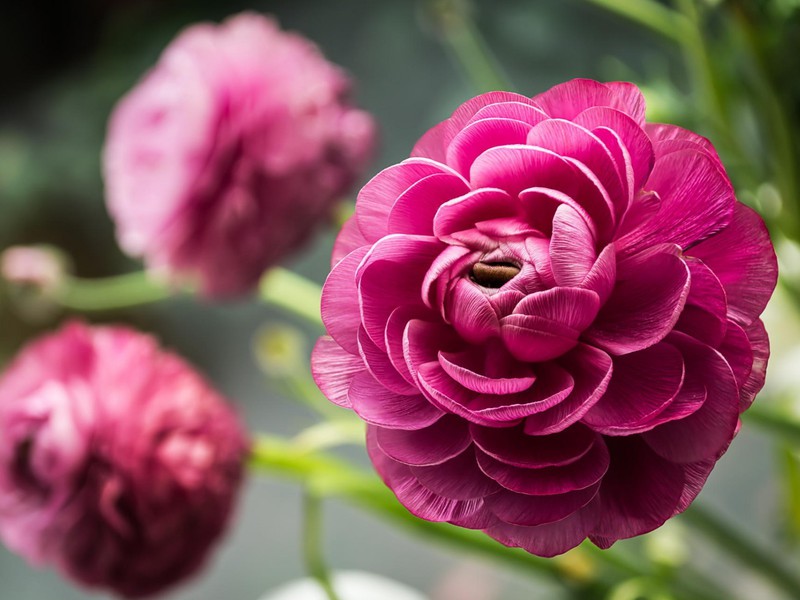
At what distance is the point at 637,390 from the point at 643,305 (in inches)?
0.5

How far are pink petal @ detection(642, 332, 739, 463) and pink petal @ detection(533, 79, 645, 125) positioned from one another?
0.04m

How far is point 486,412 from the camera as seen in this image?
12 centimetres

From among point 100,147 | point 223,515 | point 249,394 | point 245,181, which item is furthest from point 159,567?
point 100,147

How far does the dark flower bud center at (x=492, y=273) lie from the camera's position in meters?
0.14

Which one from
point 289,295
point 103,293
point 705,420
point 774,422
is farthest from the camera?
point 103,293

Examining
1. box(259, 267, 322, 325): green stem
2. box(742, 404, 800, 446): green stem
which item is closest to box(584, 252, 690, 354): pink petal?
box(742, 404, 800, 446): green stem

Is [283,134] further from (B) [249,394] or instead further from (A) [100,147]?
(A) [100,147]

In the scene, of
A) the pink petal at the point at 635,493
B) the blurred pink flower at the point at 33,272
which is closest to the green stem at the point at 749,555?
the pink petal at the point at 635,493

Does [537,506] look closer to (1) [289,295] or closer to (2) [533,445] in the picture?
(2) [533,445]

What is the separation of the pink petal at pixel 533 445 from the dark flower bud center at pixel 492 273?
2cm

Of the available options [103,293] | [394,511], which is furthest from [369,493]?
[103,293]

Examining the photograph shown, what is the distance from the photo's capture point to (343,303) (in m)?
0.14

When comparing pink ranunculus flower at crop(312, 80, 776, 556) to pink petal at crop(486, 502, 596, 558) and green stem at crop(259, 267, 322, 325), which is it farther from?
green stem at crop(259, 267, 322, 325)

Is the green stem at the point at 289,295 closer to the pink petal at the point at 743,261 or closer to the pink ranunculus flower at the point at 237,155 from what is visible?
the pink ranunculus flower at the point at 237,155
